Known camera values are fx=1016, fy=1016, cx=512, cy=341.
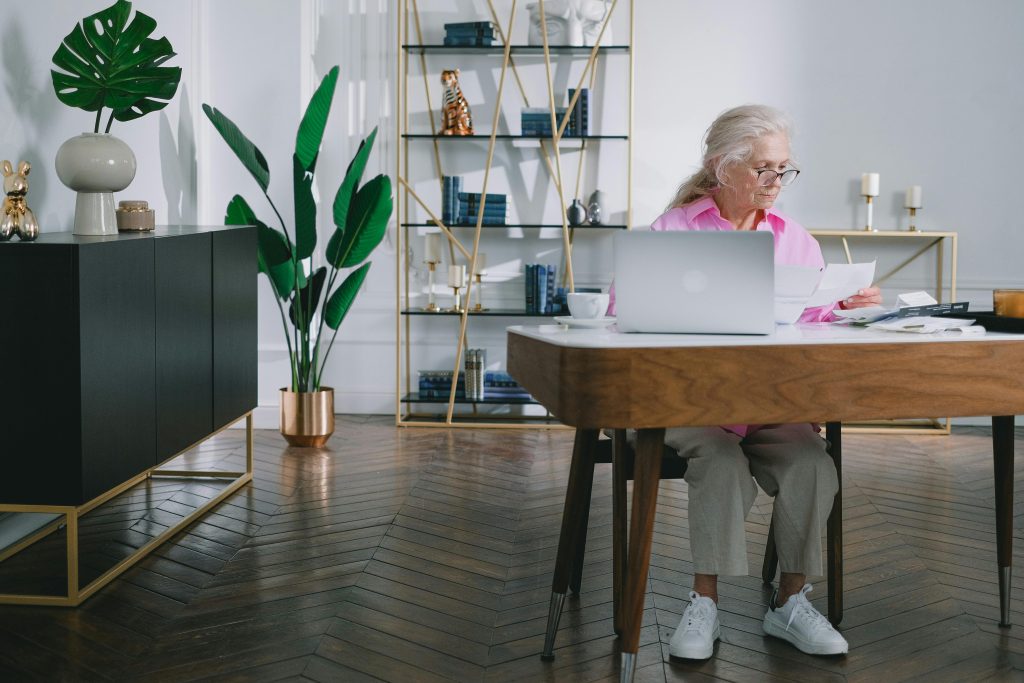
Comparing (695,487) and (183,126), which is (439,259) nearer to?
(183,126)

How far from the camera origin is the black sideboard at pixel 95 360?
244 cm

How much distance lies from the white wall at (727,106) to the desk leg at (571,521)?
314 cm

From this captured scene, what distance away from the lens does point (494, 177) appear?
17.6 ft

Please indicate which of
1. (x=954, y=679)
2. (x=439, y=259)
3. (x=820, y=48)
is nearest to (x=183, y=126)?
(x=439, y=259)

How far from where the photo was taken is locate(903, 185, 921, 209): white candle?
512 centimetres

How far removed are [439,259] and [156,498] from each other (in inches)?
80.8

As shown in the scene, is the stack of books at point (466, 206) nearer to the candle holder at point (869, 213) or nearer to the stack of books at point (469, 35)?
the stack of books at point (469, 35)

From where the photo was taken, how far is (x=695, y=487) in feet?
7.13

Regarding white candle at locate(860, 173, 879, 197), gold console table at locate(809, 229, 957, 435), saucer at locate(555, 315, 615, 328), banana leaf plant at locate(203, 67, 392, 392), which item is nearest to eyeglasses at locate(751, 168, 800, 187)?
saucer at locate(555, 315, 615, 328)

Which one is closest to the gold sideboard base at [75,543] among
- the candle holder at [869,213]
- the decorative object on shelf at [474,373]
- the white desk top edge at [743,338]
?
the white desk top edge at [743,338]

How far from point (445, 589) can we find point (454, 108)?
302cm

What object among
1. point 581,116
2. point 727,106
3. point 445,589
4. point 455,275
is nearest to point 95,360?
point 445,589

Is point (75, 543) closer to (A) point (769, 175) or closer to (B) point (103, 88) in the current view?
(B) point (103, 88)

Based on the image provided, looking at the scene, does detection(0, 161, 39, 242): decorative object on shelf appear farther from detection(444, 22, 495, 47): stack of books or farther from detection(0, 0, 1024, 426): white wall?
detection(444, 22, 495, 47): stack of books
